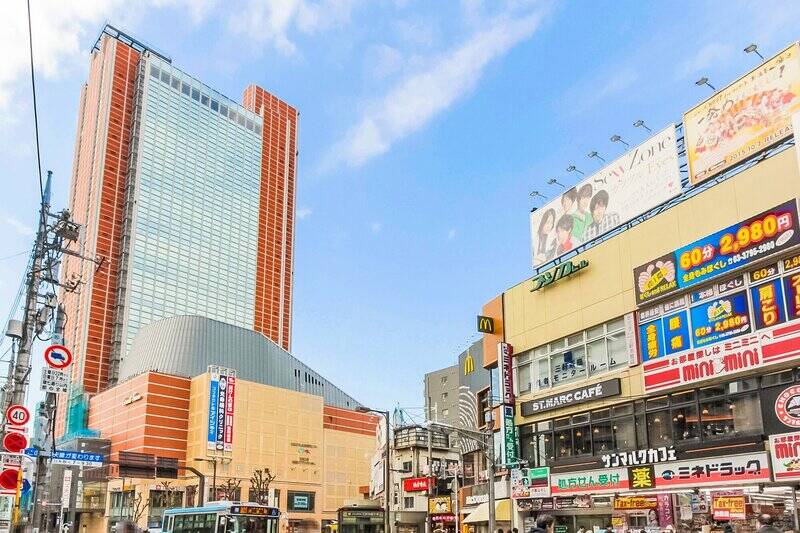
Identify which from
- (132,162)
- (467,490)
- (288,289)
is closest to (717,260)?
(467,490)

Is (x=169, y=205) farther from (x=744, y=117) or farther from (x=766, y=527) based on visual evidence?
(x=766, y=527)

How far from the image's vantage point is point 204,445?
291 ft

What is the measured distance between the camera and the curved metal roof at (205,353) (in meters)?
110

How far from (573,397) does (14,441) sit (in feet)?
71.7

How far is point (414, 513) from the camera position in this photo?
70250 millimetres

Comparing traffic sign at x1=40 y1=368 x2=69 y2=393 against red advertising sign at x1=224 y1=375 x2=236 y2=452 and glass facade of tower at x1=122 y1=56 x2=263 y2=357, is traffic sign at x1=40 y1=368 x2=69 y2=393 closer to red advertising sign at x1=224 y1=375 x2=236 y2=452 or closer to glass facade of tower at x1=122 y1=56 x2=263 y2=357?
red advertising sign at x1=224 y1=375 x2=236 y2=452

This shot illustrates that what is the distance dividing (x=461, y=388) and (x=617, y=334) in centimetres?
6643

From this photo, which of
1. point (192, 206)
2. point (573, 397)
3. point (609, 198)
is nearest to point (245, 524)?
point (573, 397)

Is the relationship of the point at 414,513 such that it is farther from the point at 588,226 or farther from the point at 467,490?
the point at 588,226

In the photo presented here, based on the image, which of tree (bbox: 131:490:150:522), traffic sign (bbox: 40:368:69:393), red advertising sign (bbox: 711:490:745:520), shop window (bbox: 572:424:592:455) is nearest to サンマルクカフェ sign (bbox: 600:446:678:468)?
shop window (bbox: 572:424:592:455)

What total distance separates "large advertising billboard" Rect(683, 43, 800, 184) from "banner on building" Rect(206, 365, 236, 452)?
238 feet

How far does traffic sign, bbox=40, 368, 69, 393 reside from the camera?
996 inches

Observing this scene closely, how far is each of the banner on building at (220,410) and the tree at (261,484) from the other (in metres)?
4.58

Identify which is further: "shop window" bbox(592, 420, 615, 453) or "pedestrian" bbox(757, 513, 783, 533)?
"shop window" bbox(592, 420, 615, 453)
